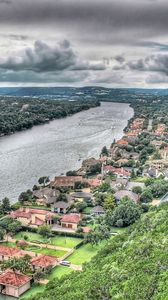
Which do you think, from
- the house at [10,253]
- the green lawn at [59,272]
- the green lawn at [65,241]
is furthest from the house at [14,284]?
the green lawn at [65,241]

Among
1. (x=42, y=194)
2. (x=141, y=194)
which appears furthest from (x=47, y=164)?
(x=141, y=194)

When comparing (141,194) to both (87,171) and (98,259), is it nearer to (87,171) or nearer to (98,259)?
(87,171)

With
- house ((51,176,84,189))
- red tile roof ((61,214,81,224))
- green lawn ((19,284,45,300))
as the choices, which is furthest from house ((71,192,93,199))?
green lawn ((19,284,45,300))

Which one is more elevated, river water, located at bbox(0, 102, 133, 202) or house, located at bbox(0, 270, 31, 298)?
river water, located at bbox(0, 102, 133, 202)

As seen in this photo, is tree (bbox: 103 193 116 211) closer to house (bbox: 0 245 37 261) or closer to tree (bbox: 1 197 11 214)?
tree (bbox: 1 197 11 214)

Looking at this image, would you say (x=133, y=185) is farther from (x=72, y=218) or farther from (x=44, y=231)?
(x=44, y=231)

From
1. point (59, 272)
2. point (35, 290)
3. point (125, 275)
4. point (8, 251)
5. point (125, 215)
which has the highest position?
point (125, 275)

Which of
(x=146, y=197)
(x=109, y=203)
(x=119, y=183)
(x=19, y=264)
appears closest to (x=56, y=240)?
(x=19, y=264)
